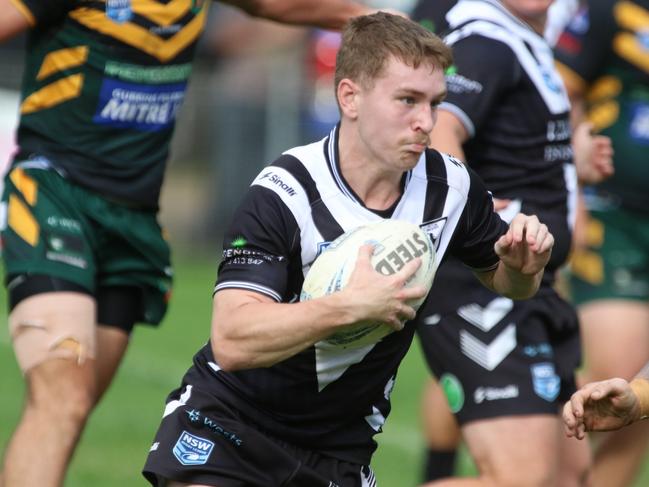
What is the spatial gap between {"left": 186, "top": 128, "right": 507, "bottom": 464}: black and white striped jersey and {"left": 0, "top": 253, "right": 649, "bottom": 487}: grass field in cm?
295

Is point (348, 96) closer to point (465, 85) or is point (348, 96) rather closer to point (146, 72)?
point (465, 85)

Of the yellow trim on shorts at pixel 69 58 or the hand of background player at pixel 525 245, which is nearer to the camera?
the hand of background player at pixel 525 245

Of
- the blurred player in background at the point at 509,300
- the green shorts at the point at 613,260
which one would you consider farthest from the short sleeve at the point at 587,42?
the blurred player in background at the point at 509,300

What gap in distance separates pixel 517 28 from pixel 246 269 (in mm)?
2119

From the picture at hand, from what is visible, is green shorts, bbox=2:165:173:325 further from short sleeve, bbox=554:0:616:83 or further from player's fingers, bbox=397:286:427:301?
short sleeve, bbox=554:0:616:83

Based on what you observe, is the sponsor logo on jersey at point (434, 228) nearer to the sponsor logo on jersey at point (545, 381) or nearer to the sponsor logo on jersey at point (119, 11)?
the sponsor logo on jersey at point (545, 381)

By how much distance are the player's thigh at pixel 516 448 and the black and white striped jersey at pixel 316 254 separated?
2.54ft

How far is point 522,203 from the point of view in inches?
233

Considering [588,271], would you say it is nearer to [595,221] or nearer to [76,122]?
[595,221]

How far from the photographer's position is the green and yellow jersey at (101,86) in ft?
18.8

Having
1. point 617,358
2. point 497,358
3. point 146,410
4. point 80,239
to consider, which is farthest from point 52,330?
point 146,410

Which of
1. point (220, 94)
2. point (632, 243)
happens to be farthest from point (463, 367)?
point (220, 94)

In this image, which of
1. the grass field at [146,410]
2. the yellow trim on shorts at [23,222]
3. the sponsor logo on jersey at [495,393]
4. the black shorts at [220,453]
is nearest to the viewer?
the black shorts at [220,453]

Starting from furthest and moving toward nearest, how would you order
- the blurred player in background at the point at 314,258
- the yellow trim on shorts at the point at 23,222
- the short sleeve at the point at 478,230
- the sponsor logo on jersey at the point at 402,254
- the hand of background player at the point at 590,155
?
the hand of background player at the point at 590,155, the yellow trim on shorts at the point at 23,222, the short sleeve at the point at 478,230, the blurred player in background at the point at 314,258, the sponsor logo on jersey at the point at 402,254
